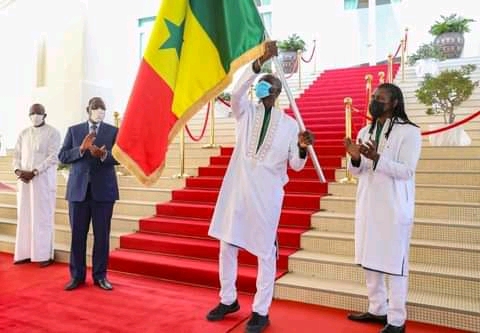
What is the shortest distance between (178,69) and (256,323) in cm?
174

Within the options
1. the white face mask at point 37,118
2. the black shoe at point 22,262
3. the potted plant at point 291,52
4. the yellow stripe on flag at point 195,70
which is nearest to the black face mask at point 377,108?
the yellow stripe on flag at point 195,70

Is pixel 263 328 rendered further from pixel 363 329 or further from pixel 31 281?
pixel 31 281

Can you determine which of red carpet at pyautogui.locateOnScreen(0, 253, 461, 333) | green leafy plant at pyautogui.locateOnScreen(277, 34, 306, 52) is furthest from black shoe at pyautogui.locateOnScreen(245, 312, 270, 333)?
green leafy plant at pyautogui.locateOnScreen(277, 34, 306, 52)

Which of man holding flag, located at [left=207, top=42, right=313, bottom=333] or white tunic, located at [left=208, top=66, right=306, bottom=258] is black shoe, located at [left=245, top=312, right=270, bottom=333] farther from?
white tunic, located at [left=208, top=66, right=306, bottom=258]

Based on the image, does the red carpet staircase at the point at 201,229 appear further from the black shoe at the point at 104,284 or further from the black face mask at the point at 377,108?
the black face mask at the point at 377,108

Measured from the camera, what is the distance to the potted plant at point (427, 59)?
8672 mm

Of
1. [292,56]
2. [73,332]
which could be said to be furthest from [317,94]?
[73,332]

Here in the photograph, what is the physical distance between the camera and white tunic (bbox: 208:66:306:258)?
280cm

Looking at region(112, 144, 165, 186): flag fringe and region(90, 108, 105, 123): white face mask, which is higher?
region(90, 108, 105, 123): white face mask

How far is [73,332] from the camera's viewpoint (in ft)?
9.34

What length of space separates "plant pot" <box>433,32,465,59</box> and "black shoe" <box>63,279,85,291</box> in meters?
8.86

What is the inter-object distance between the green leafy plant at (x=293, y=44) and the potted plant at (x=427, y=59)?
307cm

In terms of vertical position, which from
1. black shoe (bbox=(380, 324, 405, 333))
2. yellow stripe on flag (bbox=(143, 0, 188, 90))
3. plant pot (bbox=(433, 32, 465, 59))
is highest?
plant pot (bbox=(433, 32, 465, 59))

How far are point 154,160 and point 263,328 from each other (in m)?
1.34
